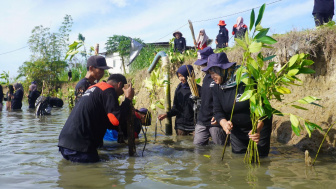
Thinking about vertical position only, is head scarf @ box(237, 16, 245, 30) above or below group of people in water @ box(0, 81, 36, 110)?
above

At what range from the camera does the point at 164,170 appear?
4246mm

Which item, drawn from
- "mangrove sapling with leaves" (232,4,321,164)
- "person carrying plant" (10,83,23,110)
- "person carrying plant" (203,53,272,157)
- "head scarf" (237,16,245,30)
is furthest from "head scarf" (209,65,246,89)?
"person carrying plant" (10,83,23,110)

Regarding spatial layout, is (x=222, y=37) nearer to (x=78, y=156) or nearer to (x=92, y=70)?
(x=92, y=70)

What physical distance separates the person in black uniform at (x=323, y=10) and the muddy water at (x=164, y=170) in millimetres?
4537

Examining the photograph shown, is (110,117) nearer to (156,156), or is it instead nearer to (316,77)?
(156,156)

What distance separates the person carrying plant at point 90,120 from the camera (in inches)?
168

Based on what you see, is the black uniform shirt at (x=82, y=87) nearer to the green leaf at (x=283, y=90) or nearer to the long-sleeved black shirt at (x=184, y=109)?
the long-sleeved black shirt at (x=184, y=109)

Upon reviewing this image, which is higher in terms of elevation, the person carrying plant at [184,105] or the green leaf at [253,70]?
the green leaf at [253,70]

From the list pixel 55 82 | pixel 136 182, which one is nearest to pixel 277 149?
pixel 136 182

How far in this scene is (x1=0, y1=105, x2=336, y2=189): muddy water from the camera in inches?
142

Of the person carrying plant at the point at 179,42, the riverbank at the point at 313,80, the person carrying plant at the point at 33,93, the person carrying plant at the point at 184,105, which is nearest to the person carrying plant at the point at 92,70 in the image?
the person carrying plant at the point at 184,105

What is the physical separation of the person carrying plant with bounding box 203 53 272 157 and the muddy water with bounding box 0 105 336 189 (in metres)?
0.30

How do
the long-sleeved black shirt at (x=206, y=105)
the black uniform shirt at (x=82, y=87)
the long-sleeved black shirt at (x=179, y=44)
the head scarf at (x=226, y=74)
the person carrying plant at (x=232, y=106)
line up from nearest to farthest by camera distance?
the person carrying plant at (x=232, y=106)
the head scarf at (x=226, y=74)
the black uniform shirt at (x=82, y=87)
the long-sleeved black shirt at (x=206, y=105)
the long-sleeved black shirt at (x=179, y=44)

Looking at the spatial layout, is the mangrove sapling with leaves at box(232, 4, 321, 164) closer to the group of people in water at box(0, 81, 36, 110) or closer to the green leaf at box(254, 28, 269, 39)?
the green leaf at box(254, 28, 269, 39)
